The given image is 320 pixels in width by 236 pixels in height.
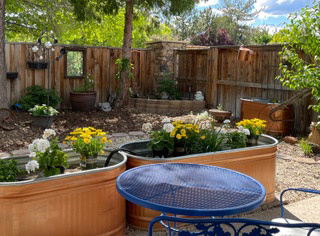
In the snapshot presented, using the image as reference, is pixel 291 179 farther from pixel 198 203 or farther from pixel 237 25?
pixel 237 25

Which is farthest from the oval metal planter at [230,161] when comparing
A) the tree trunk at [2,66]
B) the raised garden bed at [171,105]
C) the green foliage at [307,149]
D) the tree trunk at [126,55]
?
the tree trunk at [126,55]

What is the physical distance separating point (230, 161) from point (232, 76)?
6137mm

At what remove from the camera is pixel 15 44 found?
9.29 m

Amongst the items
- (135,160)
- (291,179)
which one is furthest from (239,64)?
(135,160)

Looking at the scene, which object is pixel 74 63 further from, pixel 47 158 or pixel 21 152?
pixel 47 158

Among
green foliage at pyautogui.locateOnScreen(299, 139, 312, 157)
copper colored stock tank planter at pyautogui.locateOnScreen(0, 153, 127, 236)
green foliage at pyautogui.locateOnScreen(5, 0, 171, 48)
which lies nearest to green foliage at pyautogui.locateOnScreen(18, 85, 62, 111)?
green foliage at pyautogui.locateOnScreen(5, 0, 171, 48)

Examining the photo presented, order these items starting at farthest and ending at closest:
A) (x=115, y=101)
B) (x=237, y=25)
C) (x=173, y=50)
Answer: (x=237, y=25) → (x=173, y=50) → (x=115, y=101)

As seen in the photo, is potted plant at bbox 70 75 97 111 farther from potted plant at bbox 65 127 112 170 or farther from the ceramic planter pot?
potted plant at bbox 65 127 112 170

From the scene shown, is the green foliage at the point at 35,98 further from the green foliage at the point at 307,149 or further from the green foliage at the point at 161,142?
the green foliage at the point at 161,142

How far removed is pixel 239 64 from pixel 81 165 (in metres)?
6.87

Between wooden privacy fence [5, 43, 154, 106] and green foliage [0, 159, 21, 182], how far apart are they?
268 inches

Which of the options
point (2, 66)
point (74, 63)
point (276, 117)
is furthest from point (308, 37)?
point (74, 63)

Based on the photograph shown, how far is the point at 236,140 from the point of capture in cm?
415

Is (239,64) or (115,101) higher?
(239,64)
